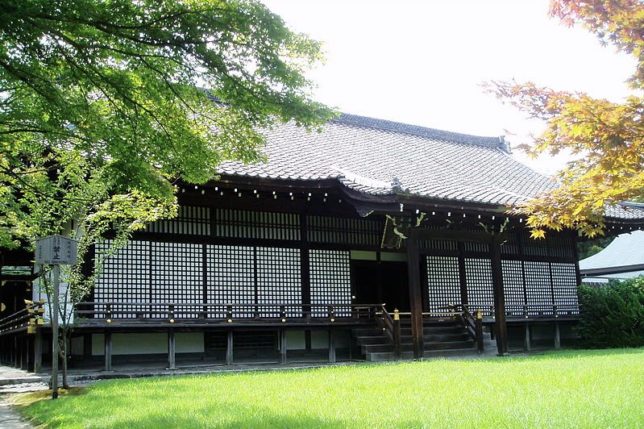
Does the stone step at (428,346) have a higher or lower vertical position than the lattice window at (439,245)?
lower

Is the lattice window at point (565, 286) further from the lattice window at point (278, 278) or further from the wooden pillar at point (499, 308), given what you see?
the lattice window at point (278, 278)

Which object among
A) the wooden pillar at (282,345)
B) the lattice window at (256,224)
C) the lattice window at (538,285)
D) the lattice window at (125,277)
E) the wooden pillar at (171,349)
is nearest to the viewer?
the wooden pillar at (171,349)

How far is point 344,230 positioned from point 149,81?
1159 centimetres

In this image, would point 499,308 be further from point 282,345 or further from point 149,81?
point 149,81

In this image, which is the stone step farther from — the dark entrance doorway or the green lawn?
the green lawn

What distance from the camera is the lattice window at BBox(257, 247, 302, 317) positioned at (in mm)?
16328

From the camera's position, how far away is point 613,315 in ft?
65.0

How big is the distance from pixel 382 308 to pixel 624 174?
10.3 meters

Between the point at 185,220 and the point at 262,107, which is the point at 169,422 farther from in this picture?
the point at 185,220

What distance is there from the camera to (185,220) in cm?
1545

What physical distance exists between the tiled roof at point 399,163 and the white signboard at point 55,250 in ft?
16.6

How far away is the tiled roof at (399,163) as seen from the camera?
15909 mm

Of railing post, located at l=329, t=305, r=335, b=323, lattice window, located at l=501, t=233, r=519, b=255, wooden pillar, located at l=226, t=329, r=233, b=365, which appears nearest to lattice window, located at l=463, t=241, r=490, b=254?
lattice window, located at l=501, t=233, r=519, b=255

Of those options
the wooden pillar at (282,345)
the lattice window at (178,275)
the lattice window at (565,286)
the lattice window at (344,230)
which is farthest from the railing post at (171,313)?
the lattice window at (565,286)
